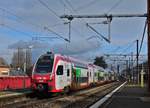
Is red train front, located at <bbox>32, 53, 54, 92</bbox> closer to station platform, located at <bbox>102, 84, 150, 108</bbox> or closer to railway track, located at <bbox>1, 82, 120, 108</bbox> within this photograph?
railway track, located at <bbox>1, 82, 120, 108</bbox>

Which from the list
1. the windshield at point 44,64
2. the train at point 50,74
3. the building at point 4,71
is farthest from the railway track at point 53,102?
the building at point 4,71

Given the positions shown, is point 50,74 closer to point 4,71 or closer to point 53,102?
point 53,102

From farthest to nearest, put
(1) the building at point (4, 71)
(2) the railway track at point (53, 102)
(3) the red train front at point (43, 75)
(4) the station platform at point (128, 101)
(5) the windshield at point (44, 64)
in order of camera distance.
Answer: (1) the building at point (4, 71)
(5) the windshield at point (44, 64)
(3) the red train front at point (43, 75)
(2) the railway track at point (53, 102)
(4) the station platform at point (128, 101)

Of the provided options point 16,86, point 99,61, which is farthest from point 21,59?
point 16,86

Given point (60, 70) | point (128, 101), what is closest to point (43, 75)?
point (60, 70)

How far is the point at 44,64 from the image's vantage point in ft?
98.6

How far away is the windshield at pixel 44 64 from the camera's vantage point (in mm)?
29622

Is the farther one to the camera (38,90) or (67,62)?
(67,62)

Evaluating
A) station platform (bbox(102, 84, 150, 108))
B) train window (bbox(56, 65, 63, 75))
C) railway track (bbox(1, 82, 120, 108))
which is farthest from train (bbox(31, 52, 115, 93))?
station platform (bbox(102, 84, 150, 108))

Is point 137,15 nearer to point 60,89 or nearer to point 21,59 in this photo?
point 60,89

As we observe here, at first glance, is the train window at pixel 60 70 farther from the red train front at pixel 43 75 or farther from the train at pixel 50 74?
the red train front at pixel 43 75

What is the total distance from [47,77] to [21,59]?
101048 mm

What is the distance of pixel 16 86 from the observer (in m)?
53.8

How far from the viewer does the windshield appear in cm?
2962
